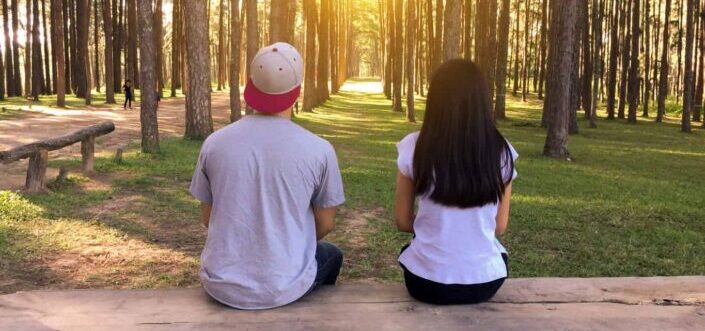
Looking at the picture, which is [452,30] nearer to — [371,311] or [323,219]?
[323,219]

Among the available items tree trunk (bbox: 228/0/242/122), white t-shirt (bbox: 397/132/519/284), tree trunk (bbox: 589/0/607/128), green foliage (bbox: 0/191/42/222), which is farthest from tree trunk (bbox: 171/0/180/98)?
white t-shirt (bbox: 397/132/519/284)

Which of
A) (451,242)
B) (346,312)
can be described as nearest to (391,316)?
(346,312)

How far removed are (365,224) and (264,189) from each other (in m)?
5.26

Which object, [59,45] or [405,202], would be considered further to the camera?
[59,45]

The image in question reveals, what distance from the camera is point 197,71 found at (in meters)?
16.5

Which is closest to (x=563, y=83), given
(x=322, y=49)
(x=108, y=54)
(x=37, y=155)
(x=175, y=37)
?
(x=37, y=155)

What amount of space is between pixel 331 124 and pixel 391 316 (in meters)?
21.8

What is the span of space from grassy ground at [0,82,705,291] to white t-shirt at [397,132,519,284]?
9.29ft

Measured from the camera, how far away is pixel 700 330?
2918 mm

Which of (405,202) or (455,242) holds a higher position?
(405,202)

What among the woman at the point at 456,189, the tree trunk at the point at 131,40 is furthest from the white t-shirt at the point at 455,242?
the tree trunk at the point at 131,40

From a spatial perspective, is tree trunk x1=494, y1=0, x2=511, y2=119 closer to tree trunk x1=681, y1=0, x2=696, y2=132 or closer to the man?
tree trunk x1=681, y1=0, x2=696, y2=132

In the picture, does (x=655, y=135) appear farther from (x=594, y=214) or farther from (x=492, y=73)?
(x=594, y=214)

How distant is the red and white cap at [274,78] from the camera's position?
2.93m
